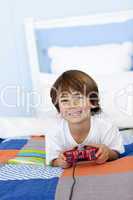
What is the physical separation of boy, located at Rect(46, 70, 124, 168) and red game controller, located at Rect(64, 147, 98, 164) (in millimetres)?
16

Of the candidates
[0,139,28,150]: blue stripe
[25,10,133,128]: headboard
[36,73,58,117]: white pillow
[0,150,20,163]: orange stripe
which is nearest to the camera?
[0,150,20,163]: orange stripe

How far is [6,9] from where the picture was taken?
248 cm

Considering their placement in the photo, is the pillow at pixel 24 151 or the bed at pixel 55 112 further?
the pillow at pixel 24 151

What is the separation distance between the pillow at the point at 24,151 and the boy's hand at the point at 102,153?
0.22 metres

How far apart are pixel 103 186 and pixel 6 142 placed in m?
0.79

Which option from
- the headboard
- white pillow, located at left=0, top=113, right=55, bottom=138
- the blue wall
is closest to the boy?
white pillow, located at left=0, top=113, right=55, bottom=138

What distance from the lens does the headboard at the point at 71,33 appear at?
229 cm

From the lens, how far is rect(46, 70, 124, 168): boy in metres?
1.30

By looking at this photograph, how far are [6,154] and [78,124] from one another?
38 cm

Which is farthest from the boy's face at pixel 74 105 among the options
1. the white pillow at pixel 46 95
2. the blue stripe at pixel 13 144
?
the white pillow at pixel 46 95

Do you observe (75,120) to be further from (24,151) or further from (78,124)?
(24,151)

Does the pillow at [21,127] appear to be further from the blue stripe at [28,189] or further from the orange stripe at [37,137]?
the blue stripe at [28,189]

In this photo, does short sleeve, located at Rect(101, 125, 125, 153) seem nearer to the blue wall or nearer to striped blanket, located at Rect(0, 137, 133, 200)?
striped blanket, located at Rect(0, 137, 133, 200)

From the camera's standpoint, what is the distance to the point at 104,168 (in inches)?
49.2
